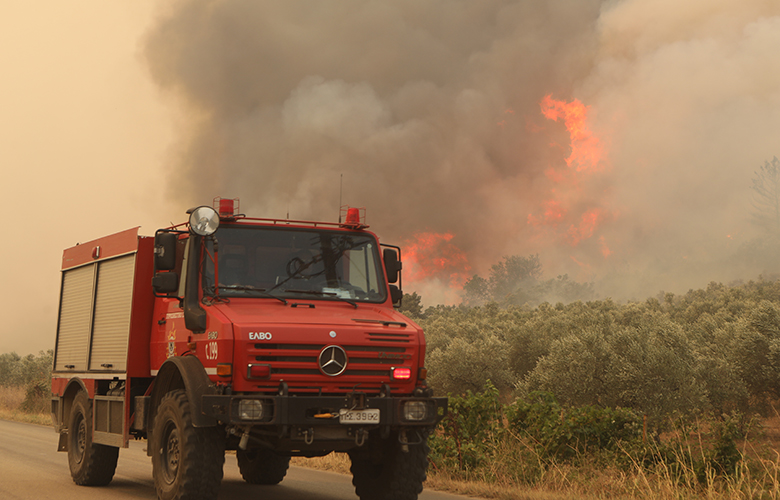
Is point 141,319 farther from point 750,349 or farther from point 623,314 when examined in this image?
point 623,314

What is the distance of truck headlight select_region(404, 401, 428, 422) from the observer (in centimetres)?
757

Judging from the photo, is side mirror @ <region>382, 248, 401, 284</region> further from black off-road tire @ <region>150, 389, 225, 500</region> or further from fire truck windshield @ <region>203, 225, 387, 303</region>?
black off-road tire @ <region>150, 389, 225, 500</region>

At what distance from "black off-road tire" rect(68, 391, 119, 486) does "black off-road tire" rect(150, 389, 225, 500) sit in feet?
9.85

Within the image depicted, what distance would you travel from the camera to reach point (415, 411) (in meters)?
7.62

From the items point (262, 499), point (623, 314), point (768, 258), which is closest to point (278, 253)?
point (262, 499)

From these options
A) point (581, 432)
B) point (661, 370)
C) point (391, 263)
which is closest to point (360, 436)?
point (391, 263)

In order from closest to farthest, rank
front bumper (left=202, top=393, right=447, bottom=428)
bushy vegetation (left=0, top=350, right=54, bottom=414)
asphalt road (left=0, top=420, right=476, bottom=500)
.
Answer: front bumper (left=202, top=393, right=447, bottom=428), asphalt road (left=0, top=420, right=476, bottom=500), bushy vegetation (left=0, top=350, right=54, bottom=414)

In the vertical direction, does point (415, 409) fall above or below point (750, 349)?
below

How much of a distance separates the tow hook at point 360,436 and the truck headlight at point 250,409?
94 centimetres

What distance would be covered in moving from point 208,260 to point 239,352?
135cm

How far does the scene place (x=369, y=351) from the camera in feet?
24.9

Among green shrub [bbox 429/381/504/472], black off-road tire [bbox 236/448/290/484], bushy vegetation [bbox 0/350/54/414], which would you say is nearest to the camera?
black off-road tire [bbox 236/448/290/484]

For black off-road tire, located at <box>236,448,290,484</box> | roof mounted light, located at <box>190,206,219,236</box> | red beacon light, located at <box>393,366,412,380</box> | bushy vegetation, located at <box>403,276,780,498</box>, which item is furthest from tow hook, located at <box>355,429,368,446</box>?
black off-road tire, located at <box>236,448,290,484</box>

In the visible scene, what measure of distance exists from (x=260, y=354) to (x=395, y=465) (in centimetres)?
202
